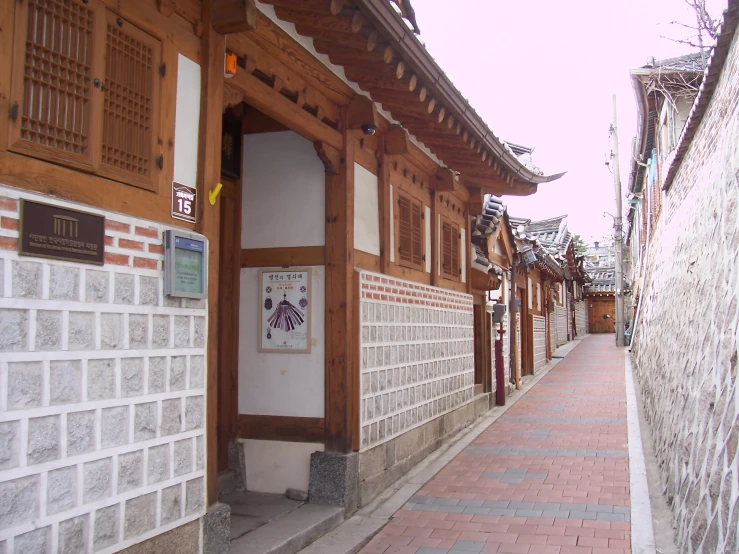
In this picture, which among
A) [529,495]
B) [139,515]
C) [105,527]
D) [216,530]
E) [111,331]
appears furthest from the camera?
[529,495]

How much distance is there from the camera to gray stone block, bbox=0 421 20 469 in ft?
9.15

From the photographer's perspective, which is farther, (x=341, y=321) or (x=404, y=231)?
(x=404, y=231)

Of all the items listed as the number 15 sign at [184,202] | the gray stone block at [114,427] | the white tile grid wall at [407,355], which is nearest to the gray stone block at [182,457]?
the gray stone block at [114,427]

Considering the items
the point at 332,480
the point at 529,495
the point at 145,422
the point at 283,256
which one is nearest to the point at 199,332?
the point at 145,422

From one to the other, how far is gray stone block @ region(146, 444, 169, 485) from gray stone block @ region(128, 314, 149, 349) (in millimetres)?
597

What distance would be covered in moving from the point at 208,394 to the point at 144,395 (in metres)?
0.61

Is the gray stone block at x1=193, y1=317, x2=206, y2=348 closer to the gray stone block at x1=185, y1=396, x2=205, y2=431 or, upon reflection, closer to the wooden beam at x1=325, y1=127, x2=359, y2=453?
the gray stone block at x1=185, y1=396, x2=205, y2=431

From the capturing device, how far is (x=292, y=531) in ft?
16.8

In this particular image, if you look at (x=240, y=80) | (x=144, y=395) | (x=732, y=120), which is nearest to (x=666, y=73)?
(x=732, y=120)

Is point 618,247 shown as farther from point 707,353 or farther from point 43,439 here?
point 43,439

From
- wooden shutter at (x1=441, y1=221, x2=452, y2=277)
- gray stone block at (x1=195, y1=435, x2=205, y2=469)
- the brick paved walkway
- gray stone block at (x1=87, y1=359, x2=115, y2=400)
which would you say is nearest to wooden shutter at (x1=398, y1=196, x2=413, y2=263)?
wooden shutter at (x1=441, y1=221, x2=452, y2=277)

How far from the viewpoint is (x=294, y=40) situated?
208 inches

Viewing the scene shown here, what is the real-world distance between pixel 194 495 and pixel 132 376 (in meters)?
0.92

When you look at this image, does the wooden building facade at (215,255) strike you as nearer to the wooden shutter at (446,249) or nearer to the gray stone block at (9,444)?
the gray stone block at (9,444)
